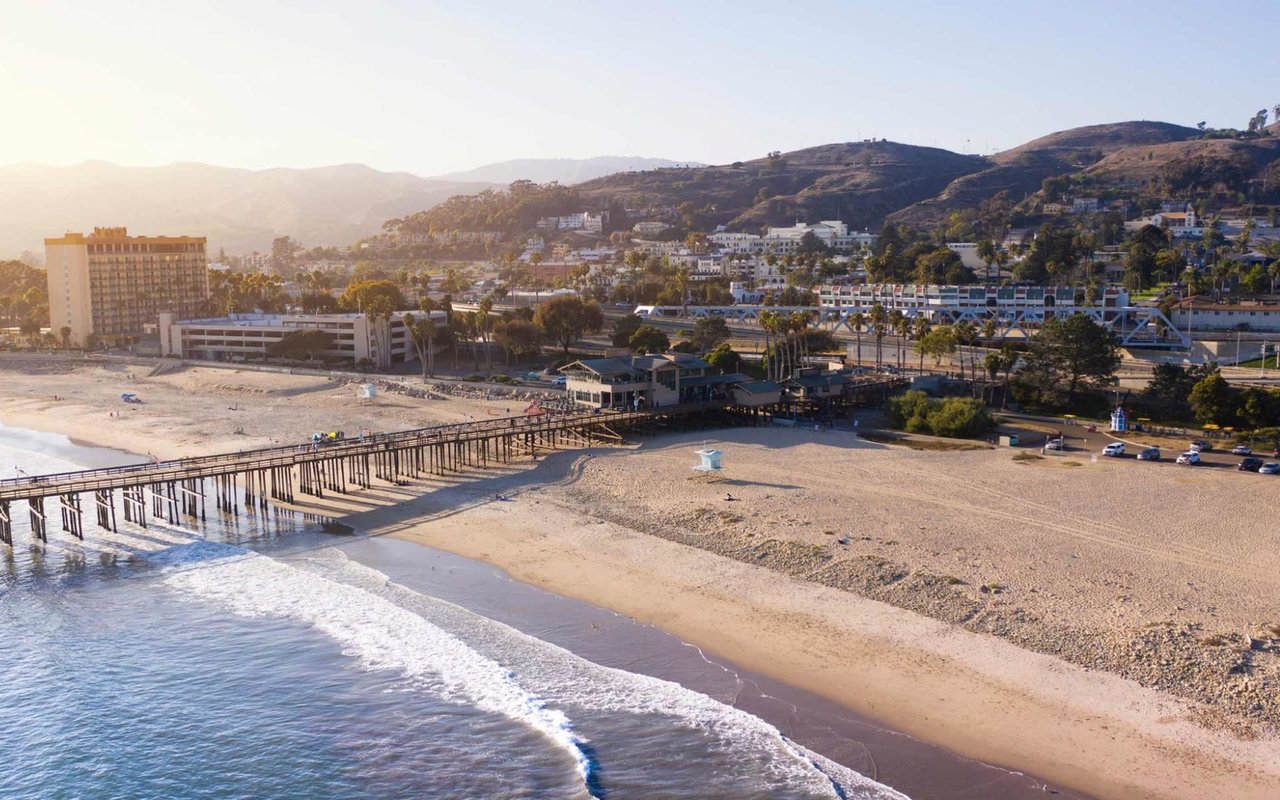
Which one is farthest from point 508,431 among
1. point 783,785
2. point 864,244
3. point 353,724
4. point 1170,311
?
point 864,244

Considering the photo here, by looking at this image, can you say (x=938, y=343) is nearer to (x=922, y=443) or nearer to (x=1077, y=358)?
(x=1077, y=358)

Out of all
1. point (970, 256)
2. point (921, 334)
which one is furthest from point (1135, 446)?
point (970, 256)

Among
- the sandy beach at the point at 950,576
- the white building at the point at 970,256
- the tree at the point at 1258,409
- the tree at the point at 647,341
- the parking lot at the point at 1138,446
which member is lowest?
the sandy beach at the point at 950,576

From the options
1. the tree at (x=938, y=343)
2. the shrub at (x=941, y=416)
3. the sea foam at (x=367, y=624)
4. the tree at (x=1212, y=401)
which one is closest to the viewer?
the sea foam at (x=367, y=624)

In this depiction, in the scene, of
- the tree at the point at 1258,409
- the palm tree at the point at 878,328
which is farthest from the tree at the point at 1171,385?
the palm tree at the point at 878,328

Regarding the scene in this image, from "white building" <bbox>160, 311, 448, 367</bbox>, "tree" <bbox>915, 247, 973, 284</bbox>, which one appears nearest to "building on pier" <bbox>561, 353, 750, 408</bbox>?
"white building" <bbox>160, 311, 448, 367</bbox>

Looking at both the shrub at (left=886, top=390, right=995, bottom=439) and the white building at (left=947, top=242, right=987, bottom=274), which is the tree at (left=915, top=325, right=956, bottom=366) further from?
the white building at (left=947, top=242, right=987, bottom=274)

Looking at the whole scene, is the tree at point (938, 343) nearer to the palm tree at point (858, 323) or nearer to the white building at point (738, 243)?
the palm tree at point (858, 323)
